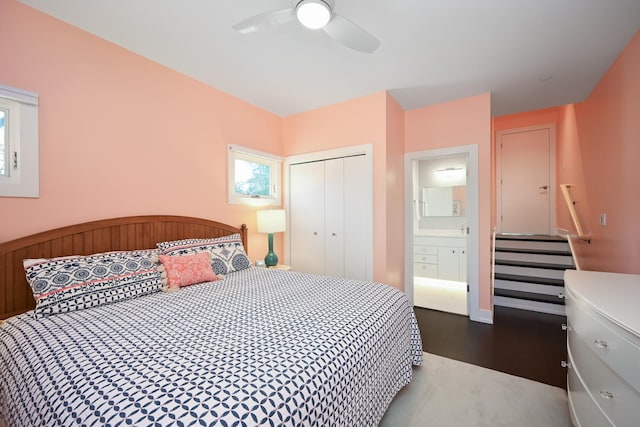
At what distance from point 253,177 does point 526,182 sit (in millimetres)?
4989

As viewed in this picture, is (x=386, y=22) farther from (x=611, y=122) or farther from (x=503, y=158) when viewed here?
(x=503, y=158)

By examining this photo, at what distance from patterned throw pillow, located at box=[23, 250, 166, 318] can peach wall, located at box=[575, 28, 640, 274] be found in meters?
3.70

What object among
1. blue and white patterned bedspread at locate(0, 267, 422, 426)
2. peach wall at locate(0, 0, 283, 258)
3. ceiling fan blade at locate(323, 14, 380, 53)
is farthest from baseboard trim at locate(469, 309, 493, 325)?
peach wall at locate(0, 0, 283, 258)

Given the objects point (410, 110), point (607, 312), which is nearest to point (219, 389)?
point (607, 312)

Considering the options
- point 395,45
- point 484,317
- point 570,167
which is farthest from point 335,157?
point 570,167

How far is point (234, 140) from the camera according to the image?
317 centimetres

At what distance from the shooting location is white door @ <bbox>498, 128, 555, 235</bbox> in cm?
474

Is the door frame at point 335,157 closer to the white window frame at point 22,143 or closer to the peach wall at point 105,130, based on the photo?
the peach wall at point 105,130

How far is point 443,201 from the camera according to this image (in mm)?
4781

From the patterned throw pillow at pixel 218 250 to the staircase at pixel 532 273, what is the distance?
3.53 metres

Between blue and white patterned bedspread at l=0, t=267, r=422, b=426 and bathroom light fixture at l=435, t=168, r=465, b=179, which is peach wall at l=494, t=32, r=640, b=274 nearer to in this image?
bathroom light fixture at l=435, t=168, r=465, b=179

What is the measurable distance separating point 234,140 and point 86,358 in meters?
2.60

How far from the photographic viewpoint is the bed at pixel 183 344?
0.83m

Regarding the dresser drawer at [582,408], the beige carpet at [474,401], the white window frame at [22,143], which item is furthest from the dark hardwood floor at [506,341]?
the white window frame at [22,143]
